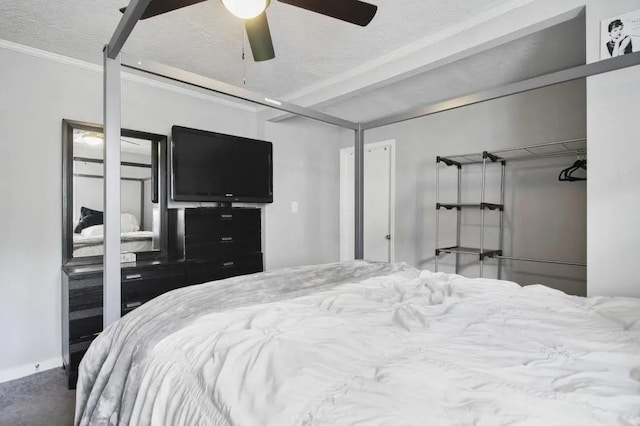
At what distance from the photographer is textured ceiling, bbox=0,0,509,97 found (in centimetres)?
201

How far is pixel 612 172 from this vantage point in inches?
66.0

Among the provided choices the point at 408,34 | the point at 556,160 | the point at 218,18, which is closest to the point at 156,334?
the point at 218,18

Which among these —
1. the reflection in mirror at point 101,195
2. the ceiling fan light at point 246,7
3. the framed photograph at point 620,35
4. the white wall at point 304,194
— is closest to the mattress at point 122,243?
the reflection in mirror at point 101,195

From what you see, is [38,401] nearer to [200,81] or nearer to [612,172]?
[200,81]

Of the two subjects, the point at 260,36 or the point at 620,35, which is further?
the point at 260,36

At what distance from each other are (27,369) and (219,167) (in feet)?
7.03

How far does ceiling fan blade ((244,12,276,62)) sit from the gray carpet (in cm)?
240

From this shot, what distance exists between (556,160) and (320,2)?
2389 mm

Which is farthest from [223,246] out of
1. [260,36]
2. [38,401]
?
[260,36]

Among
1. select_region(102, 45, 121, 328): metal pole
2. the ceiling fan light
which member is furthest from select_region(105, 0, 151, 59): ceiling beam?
the ceiling fan light

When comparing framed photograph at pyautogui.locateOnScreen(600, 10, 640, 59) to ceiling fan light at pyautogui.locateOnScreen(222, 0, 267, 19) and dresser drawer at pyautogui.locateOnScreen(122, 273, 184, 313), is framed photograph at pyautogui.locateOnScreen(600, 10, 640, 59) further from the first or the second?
dresser drawer at pyautogui.locateOnScreen(122, 273, 184, 313)

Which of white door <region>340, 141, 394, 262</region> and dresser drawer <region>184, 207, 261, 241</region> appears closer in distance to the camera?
dresser drawer <region>184, 207, 261, 241</region>

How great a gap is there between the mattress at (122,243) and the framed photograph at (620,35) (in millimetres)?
3356

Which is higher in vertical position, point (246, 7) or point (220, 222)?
point (246, 7)
